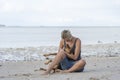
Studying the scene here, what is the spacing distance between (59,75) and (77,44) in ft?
3.02

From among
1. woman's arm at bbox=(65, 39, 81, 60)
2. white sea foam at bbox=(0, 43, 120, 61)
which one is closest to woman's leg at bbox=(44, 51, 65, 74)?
woman's arm at bbox=(65, 39, 81, 60)

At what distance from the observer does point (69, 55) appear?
10578 millimetres

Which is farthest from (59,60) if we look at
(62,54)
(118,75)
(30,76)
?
(118,75)

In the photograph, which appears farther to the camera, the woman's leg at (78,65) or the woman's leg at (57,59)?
the woman's leg at (78,65)

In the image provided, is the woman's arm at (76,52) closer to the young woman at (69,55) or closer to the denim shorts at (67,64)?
the young woman at (69,55)

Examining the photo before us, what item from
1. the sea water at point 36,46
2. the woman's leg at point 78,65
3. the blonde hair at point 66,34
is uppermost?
the blonde hair at point 66,34

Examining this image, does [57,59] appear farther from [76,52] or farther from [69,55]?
[76,52]

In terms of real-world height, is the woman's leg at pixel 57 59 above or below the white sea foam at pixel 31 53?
above

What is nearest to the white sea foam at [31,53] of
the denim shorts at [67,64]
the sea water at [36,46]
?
the sea water at [36,46]

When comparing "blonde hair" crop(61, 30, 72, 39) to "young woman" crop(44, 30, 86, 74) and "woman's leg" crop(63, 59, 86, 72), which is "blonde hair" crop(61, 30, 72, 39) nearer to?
"young woman" crop(44, 30, 86, 74)

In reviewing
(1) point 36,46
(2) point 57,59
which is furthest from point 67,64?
(1) point 36,46

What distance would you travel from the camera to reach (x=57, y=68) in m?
10.8

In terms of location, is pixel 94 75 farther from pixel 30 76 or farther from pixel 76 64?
pixel 30 76

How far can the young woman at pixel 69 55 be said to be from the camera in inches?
413
